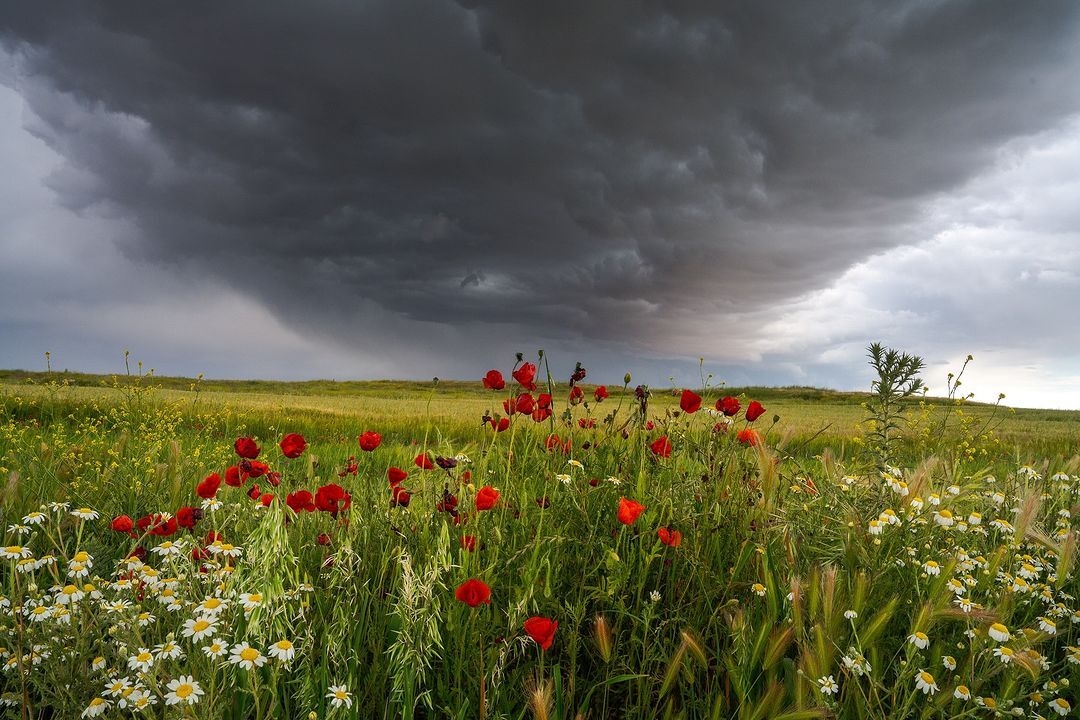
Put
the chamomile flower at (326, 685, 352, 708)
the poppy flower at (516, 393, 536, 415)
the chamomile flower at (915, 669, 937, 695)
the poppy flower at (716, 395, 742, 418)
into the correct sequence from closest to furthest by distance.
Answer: the chamomile flower at (326, 685, 352, 708), the chamomile flower at (915, 669, 937, 695), the poppy flower at (516, 393, 536, 415), the poppy flower at (716, 395, 742, 418)

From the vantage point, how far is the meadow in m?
2.10

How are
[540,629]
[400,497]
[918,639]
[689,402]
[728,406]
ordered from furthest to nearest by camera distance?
[728,406]
[689,402]
[400,497]
[918,639]
[540,629]

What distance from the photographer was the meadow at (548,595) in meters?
2.10

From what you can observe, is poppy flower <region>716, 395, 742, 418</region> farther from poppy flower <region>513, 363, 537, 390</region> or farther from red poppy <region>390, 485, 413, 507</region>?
red poppy <region>390, 485, 413, 507</region>

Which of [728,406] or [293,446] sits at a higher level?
[728,406]

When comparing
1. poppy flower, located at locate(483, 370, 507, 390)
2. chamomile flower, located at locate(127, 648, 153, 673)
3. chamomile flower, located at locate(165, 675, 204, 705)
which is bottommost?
chamomile flower, located at locate(165, 675, 204, 705)

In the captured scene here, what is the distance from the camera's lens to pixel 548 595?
2320 mm

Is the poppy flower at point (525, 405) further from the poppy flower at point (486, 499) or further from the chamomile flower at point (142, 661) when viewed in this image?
the chamomile flower at point (142, 661)

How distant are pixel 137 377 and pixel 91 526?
2.71 meters

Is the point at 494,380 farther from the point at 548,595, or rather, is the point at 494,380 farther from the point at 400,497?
the point at 548,595

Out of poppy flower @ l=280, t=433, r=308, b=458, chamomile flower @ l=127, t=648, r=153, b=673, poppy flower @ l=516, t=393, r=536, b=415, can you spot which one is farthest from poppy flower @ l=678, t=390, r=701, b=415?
chamomile flower @ l=127, t=648, r=153, b=673

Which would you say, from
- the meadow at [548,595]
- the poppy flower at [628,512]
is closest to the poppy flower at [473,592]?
the meadow at [548,595]

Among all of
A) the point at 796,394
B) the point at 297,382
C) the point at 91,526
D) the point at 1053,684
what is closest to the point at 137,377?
the point at 91,526

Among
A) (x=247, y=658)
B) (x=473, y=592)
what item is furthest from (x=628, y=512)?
(x=247, y=658)
